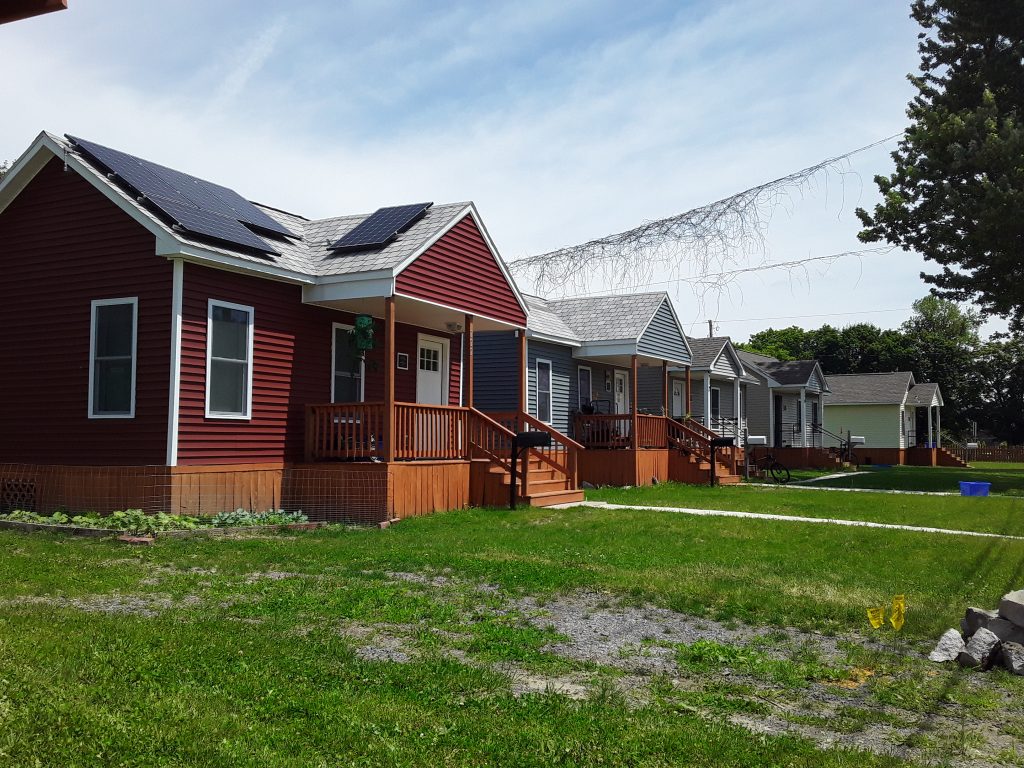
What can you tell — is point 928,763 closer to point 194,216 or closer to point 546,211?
point 194,216

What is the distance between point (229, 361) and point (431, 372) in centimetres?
572

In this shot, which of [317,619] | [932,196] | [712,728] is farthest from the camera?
[932,196]

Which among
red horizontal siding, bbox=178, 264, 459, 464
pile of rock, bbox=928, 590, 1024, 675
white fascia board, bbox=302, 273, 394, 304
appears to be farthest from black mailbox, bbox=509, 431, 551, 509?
pile of rock, bbox=928, 590, 1024, 675

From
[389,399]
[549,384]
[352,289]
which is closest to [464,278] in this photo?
[352,289]

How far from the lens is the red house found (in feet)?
42.4

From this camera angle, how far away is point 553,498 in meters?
16.4

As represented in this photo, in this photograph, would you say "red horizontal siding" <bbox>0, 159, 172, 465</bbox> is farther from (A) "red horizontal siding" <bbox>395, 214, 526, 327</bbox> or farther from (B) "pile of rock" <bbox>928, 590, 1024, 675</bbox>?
(B) "pile of rock" <bbox>928, 590, 1024, 675</bbox>

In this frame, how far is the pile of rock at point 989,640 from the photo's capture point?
243 inches

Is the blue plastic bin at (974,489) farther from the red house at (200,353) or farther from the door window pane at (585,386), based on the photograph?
the red house at (200,353)

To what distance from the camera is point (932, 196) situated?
24859mm

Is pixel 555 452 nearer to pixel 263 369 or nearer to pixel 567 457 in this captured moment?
pixel 567 457

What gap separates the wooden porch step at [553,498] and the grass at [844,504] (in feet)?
3.26

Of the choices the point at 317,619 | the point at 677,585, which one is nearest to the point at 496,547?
the point at 677,585

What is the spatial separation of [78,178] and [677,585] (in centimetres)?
1105
